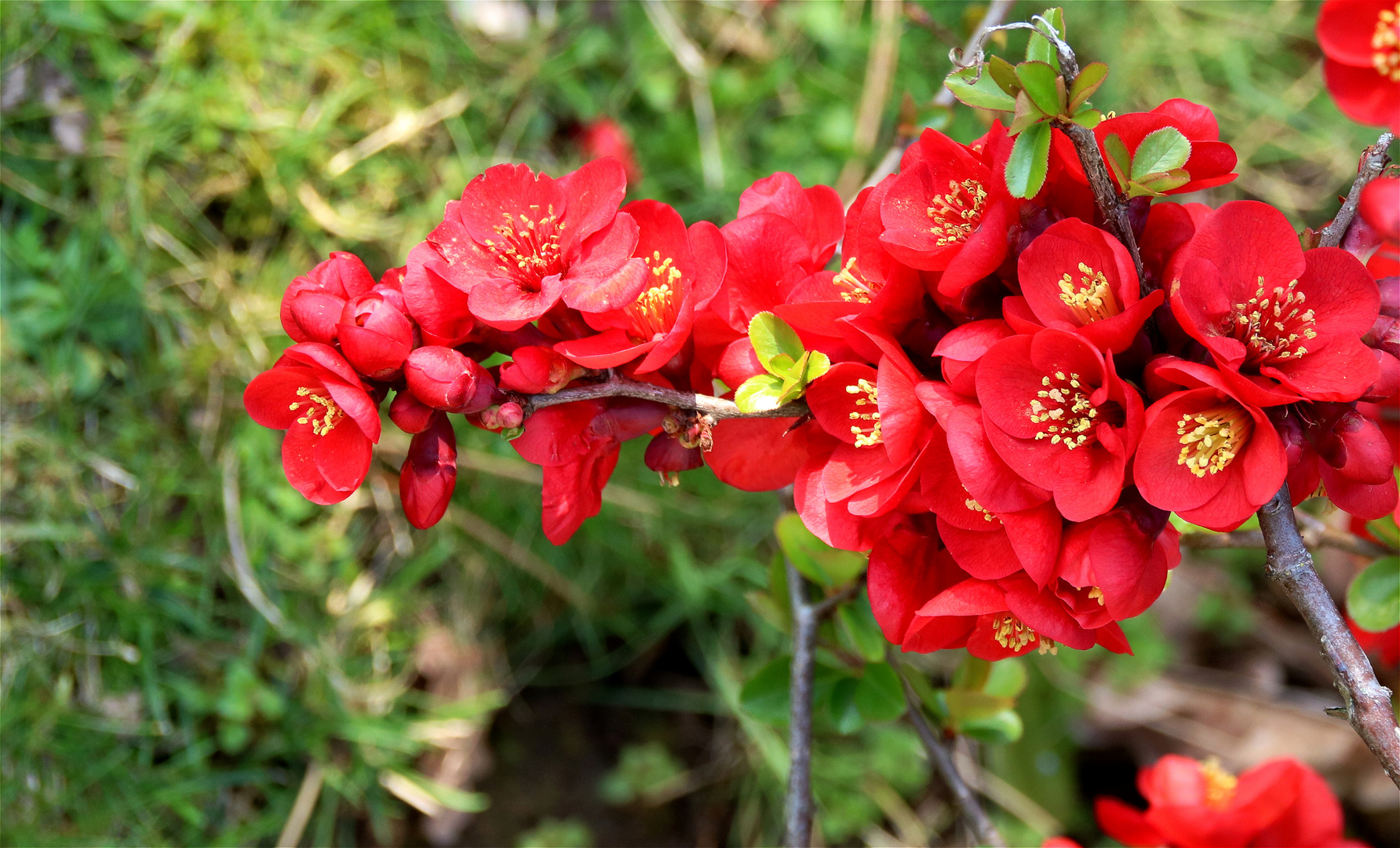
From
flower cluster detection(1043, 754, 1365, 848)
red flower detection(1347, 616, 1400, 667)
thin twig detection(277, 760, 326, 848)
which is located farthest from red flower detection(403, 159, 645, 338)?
thin twig detection(277, 760, 326, 848)

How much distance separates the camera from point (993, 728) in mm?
1108

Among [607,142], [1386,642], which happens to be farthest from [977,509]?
[607,142]

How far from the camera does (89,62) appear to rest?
1.87 meters

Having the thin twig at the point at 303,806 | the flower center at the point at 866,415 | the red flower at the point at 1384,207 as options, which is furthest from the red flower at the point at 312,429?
the thin twig at the point at 303,806

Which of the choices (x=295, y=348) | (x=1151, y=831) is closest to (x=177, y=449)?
(x=295, y=348)

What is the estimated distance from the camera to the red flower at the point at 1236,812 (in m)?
0.94

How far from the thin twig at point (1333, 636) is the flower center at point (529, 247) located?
57cm

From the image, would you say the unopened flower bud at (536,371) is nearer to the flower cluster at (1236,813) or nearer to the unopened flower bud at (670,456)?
the unopened flower bud at (670,456)

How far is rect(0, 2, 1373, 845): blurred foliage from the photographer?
1.71 meters

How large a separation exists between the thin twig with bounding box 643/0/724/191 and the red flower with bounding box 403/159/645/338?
1.73m

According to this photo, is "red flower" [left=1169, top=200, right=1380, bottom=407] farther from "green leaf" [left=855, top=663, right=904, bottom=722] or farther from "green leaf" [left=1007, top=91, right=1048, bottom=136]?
"green leaf" [left=855, top=663, right=904, bottom=722]

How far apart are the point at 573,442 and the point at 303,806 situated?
1519 mm

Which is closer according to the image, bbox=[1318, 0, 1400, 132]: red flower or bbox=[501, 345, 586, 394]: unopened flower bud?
bbox=[501, 345, 586, 394]: unopened flower bud

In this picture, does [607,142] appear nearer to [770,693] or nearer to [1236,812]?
[770,693]
